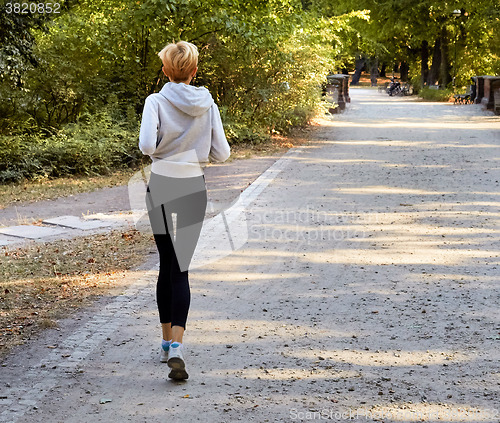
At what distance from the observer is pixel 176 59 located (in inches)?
169

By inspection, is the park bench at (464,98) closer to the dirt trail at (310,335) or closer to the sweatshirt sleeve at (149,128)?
the dirt trail at (310,335)

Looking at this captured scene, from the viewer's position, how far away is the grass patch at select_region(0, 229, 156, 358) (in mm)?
5531

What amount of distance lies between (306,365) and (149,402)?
1.01m

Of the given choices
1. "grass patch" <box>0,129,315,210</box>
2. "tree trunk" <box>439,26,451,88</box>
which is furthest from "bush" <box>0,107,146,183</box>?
"tree trunk" <box>439,26,451,88</box>

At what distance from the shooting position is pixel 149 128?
13.8 feet

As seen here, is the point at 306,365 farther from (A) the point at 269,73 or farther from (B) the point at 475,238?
(A) the point at 269,73

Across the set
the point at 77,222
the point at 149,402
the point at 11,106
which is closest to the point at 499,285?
the point at 149,402

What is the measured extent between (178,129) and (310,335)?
5.55 feet

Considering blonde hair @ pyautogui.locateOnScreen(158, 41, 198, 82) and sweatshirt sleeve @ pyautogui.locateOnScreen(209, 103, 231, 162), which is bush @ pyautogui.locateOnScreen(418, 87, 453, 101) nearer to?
sweatshirt sleeve @ pyautogui.locateOnScreen(209, 103, 231, 162)

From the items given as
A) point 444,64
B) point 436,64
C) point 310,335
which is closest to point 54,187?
point 310,335

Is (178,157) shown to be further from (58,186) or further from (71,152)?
(71,152)

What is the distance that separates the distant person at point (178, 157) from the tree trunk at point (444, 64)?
39.7 metres

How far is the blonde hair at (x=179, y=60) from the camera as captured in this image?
14.1 feet

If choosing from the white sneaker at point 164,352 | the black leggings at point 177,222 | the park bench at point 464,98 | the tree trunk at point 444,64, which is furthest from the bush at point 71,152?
the tree trunk at point 444,64
